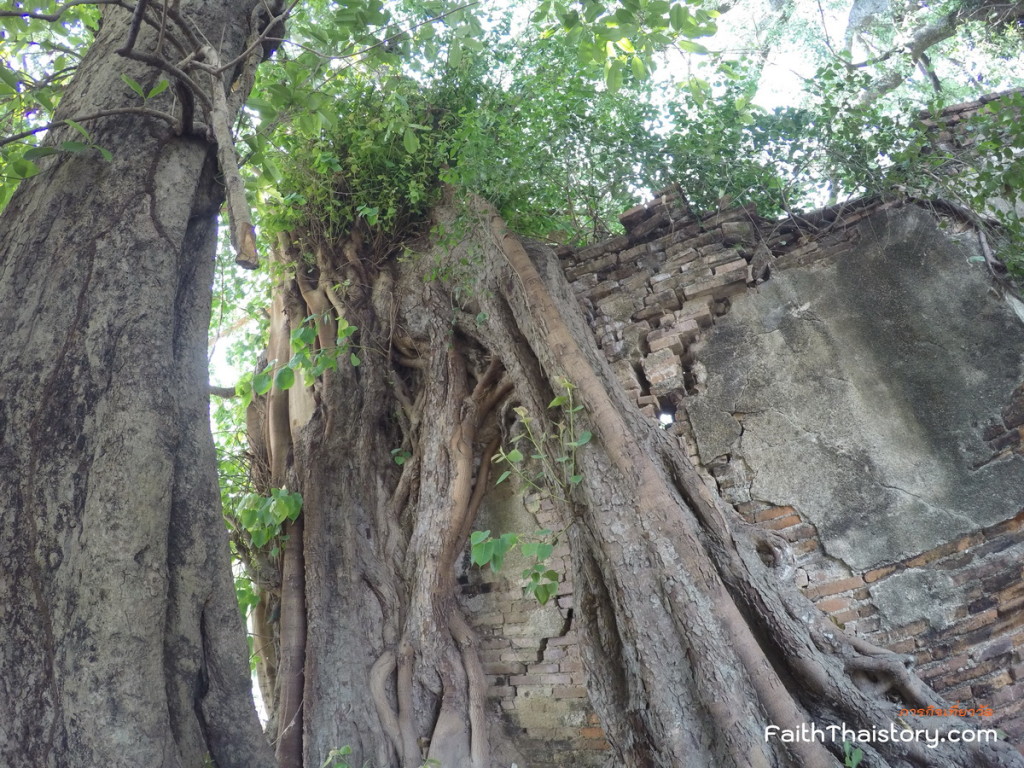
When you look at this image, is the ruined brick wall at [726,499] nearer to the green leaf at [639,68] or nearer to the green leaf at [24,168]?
the green leaf at [639,68]

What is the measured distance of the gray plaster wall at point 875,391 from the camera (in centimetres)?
315

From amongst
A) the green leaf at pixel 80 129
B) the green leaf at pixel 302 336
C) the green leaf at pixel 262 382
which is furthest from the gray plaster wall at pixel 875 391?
the green leaf at pixel 80 129

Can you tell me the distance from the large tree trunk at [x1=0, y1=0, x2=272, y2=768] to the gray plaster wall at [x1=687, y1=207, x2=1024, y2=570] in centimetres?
240

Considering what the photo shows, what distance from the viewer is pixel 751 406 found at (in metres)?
3.62

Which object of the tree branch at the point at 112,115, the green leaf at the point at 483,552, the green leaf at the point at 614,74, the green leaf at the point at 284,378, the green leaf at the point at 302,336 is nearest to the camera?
the tree branch at the point at 112,115

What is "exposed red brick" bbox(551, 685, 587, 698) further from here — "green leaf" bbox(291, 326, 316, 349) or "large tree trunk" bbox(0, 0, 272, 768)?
"green leaf" bbox(291, 326, 316, 349)

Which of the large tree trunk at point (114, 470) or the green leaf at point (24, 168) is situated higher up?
the green leaf at point (24, 168)

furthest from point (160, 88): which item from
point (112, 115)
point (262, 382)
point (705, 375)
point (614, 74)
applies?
point (705, 375)

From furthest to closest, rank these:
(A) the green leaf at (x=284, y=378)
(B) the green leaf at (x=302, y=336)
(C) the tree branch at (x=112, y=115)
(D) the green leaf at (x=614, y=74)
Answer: (B) the green leaf at (x=302, y=336), (A) the green leaf at (x=284, y=378), (D) the green leaf at (x=614, y=74), (C) the tree branch at (x=112, y=115)

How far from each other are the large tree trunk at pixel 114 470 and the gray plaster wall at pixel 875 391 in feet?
7.86

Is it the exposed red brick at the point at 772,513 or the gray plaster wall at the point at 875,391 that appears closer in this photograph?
the gray plaster wall at the point at 875,391

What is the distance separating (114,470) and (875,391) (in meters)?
3.04

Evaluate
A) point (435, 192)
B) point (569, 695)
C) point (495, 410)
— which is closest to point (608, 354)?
point (495, 410)

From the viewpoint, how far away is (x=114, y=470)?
184cm
